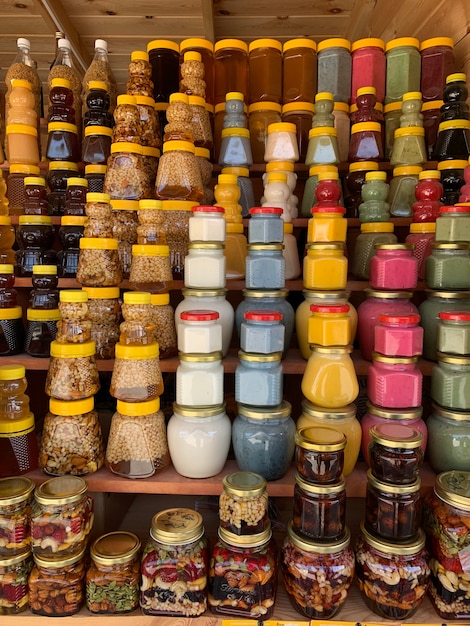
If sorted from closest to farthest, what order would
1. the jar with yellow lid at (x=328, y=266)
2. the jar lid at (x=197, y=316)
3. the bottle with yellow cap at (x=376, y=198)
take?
the jar lid at (x=197, y=316), the jar with yellow lid at (x=328, y=266), the bottle with yellow cap at (x=376, y=198)

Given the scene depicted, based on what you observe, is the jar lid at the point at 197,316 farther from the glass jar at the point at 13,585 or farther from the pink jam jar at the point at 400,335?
the glass jar at the point at 13,585

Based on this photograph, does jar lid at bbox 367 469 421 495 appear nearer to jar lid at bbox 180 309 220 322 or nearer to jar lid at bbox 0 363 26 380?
jar lid at bbox 180 309 220 322

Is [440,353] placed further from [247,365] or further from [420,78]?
[420,78]

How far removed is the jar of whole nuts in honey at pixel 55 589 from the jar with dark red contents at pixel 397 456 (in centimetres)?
57

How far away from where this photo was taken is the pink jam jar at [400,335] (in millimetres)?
997

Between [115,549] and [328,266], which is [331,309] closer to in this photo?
[328,266]

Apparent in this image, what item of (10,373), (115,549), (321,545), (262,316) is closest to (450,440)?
(321,545)

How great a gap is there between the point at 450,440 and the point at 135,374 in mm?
650

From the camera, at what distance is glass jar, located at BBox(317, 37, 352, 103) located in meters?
1.51

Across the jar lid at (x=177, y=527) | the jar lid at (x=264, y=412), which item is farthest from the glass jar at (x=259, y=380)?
the jar lid at (x=177, y=527)

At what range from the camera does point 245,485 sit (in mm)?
919

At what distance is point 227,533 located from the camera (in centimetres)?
92

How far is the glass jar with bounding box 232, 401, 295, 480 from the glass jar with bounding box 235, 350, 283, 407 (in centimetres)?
2

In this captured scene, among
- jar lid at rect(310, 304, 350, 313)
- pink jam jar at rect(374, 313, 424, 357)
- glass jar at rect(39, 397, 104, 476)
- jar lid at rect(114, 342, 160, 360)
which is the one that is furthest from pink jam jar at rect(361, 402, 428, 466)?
glass jar at rect(39, 397, 104, 476)
